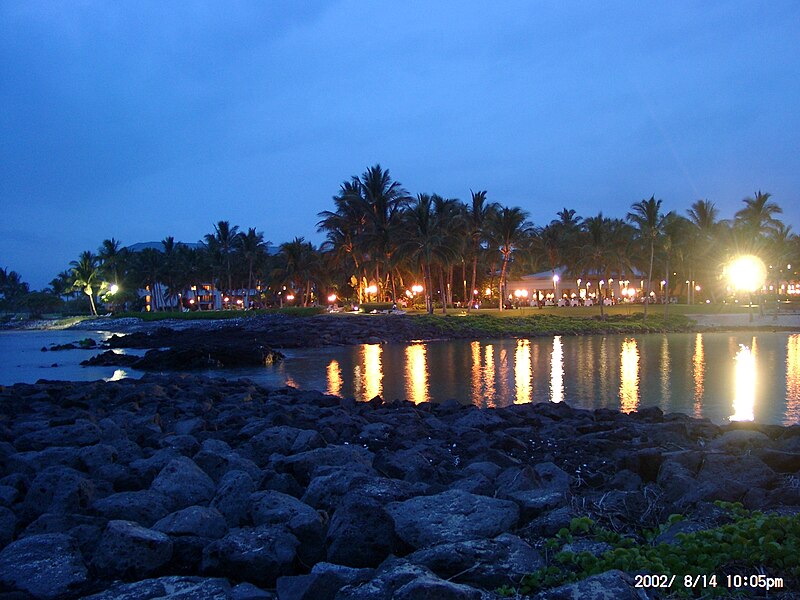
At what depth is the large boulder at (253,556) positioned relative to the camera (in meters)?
4.80

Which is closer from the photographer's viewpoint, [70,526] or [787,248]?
[70,526]

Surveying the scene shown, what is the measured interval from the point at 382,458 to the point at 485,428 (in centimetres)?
310

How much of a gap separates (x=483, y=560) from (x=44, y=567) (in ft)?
10.7

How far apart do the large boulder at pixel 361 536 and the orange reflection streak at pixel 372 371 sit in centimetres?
1256

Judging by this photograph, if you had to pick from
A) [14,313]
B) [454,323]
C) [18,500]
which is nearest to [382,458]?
[18,500]

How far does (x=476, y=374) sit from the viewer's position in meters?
22.9

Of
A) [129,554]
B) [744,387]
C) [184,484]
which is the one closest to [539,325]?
[744,387]

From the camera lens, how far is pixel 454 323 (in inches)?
1785

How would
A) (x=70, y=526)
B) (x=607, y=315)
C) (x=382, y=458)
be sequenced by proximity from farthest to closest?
(x=607, y=315)
(x=382, y=458)
(x=70, y=526)

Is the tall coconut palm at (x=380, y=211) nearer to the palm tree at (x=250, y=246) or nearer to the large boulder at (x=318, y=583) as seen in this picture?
the palm tree at (x=250, y=246)

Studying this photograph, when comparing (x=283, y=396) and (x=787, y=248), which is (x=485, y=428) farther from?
(x=787, y=248)

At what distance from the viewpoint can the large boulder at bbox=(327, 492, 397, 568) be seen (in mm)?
4926

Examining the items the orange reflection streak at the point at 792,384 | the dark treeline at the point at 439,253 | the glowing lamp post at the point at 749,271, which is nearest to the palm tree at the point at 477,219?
the dark treeline at the point at 439,253

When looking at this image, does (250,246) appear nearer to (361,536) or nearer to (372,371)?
(372,371)
